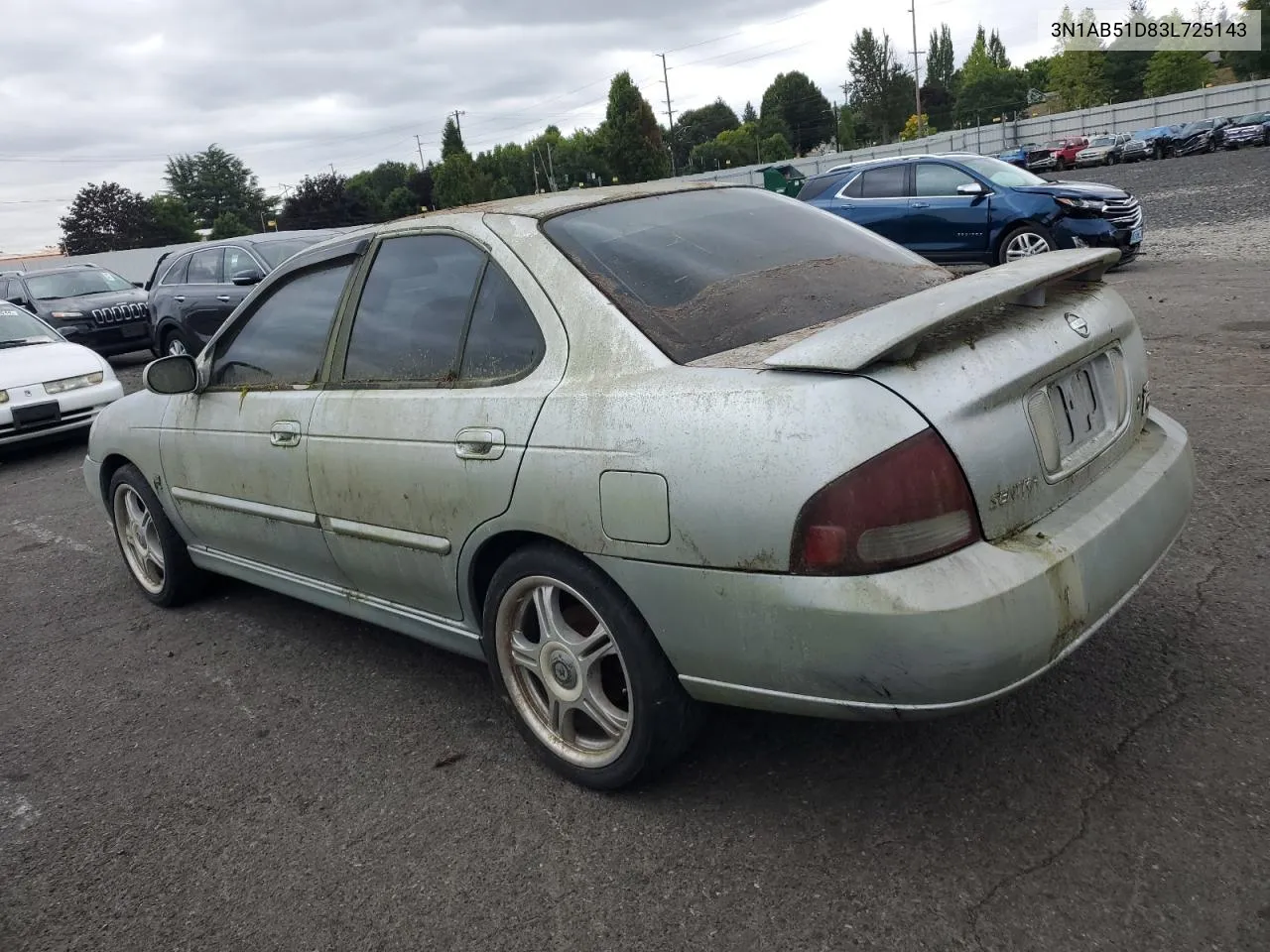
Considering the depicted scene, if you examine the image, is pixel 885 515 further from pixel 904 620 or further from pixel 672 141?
pixel 672 141

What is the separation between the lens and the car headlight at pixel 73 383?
9312mm

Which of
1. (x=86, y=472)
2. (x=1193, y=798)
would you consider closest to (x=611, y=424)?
(x=1193, y=798)

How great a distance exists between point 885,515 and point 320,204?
81689 millimetres

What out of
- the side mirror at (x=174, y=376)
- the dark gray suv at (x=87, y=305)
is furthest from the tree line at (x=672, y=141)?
the side mirror at (x=174, y=376)

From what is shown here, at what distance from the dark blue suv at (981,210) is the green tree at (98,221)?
3296 inches

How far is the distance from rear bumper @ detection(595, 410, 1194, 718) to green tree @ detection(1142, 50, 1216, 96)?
9148cm

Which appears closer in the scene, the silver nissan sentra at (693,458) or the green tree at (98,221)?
the silver nissan sentra at (693,458)

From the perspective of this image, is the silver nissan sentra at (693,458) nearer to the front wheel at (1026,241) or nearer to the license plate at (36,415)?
the license plate at (36,415)

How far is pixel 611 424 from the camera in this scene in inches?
98.7

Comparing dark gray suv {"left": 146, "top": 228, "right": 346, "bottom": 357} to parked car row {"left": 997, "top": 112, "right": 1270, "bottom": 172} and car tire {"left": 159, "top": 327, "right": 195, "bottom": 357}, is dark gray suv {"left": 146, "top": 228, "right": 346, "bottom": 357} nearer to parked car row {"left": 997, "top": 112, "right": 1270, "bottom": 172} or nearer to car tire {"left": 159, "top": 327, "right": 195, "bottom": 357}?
car tire {"left": 159, "top": 327, "right": 195, "bottom": 357}

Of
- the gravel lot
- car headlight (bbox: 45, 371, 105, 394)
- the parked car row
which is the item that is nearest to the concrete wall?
the parked car row

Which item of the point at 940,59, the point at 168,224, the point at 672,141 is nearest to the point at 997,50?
the point at 940,59

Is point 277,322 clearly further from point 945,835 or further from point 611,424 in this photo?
point 945,835

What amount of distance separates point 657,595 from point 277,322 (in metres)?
2.21
